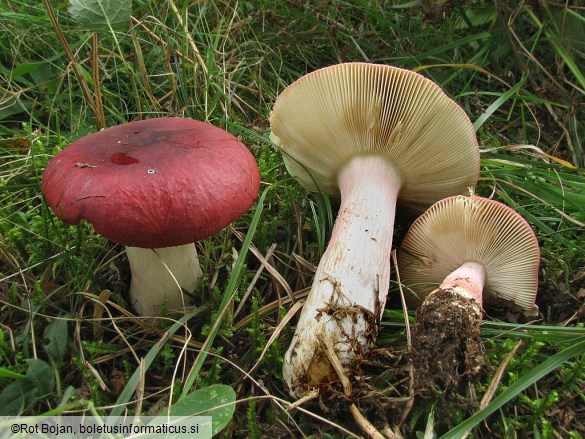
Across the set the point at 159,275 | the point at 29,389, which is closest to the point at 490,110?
the point at 159,275

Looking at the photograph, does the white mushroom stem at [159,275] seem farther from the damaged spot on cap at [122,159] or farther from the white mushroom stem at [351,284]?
the white mushroom stem at [351,284]

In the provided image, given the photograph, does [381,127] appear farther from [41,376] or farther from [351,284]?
[41,376]

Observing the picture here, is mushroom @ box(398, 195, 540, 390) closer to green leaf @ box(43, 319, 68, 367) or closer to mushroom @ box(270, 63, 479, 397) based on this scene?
mushroom @ box(270, 63, 479, 397)

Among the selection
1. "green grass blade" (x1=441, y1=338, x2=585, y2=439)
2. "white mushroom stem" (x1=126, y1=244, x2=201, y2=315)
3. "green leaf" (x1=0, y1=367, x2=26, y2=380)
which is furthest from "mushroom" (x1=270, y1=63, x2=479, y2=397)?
"green leaf" (x1=0, y1=367, x2=26, y2=380)

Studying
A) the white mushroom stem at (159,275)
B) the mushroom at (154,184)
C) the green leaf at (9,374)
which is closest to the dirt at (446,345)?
the mushroom at (154,184)

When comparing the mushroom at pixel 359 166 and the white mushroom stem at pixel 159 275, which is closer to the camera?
the mushroom at pixel 359 166

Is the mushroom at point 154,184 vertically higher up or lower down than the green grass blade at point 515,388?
higher up
